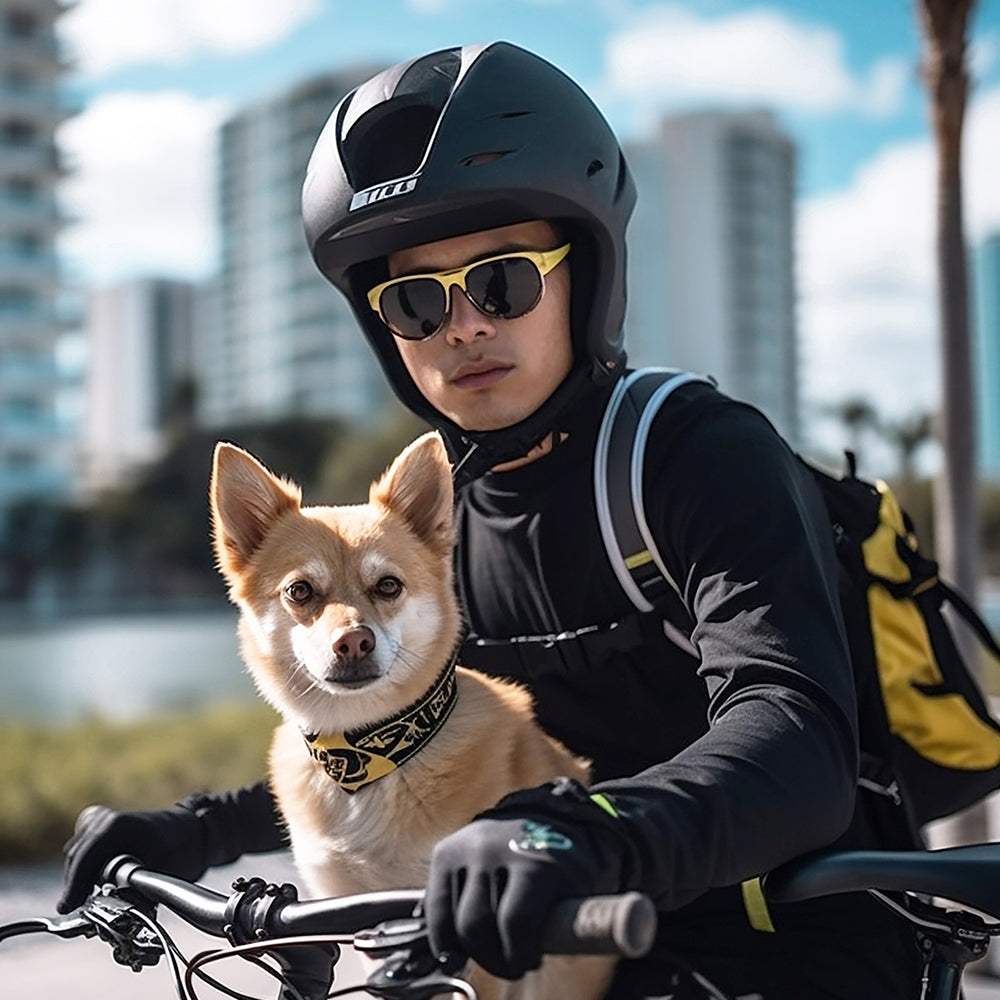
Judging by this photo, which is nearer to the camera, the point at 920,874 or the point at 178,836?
the point at 920,874

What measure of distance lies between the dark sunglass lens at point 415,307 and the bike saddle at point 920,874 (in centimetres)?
112

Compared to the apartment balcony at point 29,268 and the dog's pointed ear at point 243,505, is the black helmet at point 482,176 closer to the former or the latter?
the dog's pointed ear at point 243,505

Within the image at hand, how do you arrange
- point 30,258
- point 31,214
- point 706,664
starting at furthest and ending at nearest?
point 31,214 < point 30,258 < point 706,664

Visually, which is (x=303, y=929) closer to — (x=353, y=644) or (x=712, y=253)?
(x=353, y=644)

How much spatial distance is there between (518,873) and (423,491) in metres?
1.07

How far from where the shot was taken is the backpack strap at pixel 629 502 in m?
2.06

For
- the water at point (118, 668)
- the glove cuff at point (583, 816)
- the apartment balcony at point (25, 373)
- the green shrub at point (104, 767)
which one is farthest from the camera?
the apartment balcony at point (25, 373)

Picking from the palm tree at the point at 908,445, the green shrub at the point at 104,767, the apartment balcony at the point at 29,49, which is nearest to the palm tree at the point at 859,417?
the palm tree at the point at 908,445

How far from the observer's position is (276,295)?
103375mm

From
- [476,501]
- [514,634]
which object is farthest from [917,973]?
[476,501]

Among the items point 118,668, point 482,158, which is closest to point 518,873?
point 482,158

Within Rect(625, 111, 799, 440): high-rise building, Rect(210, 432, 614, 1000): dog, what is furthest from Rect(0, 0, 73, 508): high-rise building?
Rect(210, 432, 614, 1000): dog

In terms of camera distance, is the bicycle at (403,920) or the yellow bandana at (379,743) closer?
the bicycle at (403,920)

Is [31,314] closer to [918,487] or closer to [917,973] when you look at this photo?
[918,487]
